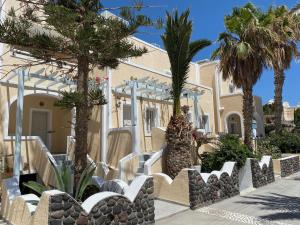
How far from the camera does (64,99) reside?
26.4 ft

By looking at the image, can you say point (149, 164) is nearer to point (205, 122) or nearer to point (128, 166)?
point (128, 166)

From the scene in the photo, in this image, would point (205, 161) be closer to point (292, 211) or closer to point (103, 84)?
point (292, 211)

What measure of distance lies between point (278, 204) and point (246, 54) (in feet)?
27.8

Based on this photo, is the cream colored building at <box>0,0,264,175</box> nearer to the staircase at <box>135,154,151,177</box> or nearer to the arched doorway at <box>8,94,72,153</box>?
the arched doorway at <box>8,94,72,153</box>

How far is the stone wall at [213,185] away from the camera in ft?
34.8

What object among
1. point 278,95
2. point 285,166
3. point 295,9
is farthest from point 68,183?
point 295,9

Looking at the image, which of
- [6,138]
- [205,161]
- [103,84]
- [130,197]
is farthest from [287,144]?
[6,138]

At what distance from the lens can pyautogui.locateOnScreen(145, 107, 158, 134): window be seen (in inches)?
714

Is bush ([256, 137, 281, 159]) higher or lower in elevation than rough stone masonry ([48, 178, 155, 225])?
higher

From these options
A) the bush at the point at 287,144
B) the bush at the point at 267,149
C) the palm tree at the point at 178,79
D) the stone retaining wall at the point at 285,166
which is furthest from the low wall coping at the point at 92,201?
the bush at the point at 287,144

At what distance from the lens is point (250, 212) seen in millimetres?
9859

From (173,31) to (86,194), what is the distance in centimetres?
783

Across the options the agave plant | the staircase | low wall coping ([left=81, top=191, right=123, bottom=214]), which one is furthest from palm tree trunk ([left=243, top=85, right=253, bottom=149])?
low wall coping ([left=81, top=191, right=123, bottom=214])

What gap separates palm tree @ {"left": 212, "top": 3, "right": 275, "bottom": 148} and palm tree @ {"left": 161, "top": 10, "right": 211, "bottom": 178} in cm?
472
